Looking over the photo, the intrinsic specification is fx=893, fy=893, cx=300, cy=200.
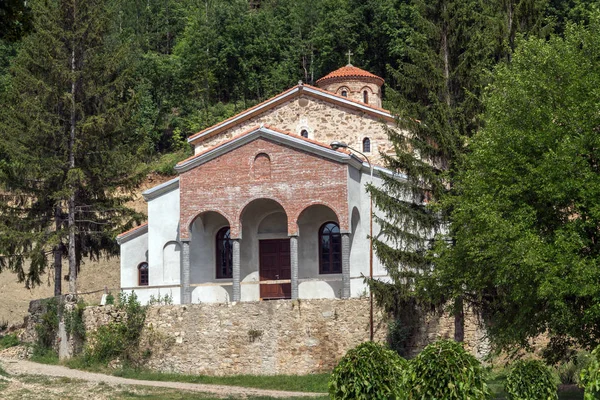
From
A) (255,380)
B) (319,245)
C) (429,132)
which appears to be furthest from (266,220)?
(429,132)

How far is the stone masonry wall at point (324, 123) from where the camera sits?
1437 inches

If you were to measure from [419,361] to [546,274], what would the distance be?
17.2 feet

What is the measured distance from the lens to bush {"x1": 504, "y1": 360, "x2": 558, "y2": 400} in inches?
703

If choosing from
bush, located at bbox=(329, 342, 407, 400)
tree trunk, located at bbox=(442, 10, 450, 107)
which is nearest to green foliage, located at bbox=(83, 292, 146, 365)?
tree trunk, located at bbox=(442, 10, 450, 107)

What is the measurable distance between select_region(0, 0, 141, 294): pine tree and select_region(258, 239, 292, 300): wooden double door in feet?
18.8

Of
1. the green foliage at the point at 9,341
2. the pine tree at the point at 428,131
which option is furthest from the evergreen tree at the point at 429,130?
the green foliage at the point at 9,341

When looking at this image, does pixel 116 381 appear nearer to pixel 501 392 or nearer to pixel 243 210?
pixel 243 210

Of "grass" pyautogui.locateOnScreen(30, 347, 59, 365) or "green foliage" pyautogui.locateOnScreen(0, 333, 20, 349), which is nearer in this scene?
"grass" pyautogui.locateOnScreen(30, 347, 59, 365)

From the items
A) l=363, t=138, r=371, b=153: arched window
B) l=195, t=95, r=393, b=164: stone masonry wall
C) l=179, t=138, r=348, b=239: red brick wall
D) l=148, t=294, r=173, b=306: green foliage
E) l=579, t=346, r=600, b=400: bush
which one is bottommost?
l=579, t=346, r=600, b=400: bush

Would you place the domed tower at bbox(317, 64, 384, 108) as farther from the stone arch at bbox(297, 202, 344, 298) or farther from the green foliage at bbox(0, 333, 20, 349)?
the green foliage at bbox(0, 333, 20, 349)

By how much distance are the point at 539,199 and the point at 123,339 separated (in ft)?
50.3

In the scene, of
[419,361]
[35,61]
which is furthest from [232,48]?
[419,361]

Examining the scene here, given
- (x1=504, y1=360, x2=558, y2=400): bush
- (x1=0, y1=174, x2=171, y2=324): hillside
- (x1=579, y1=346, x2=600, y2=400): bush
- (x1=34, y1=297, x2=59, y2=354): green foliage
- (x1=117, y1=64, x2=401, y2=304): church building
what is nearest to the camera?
(x1=579, y1=346, x2=600, y2=400): bush

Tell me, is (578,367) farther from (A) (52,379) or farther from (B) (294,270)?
(A) (52,379)
